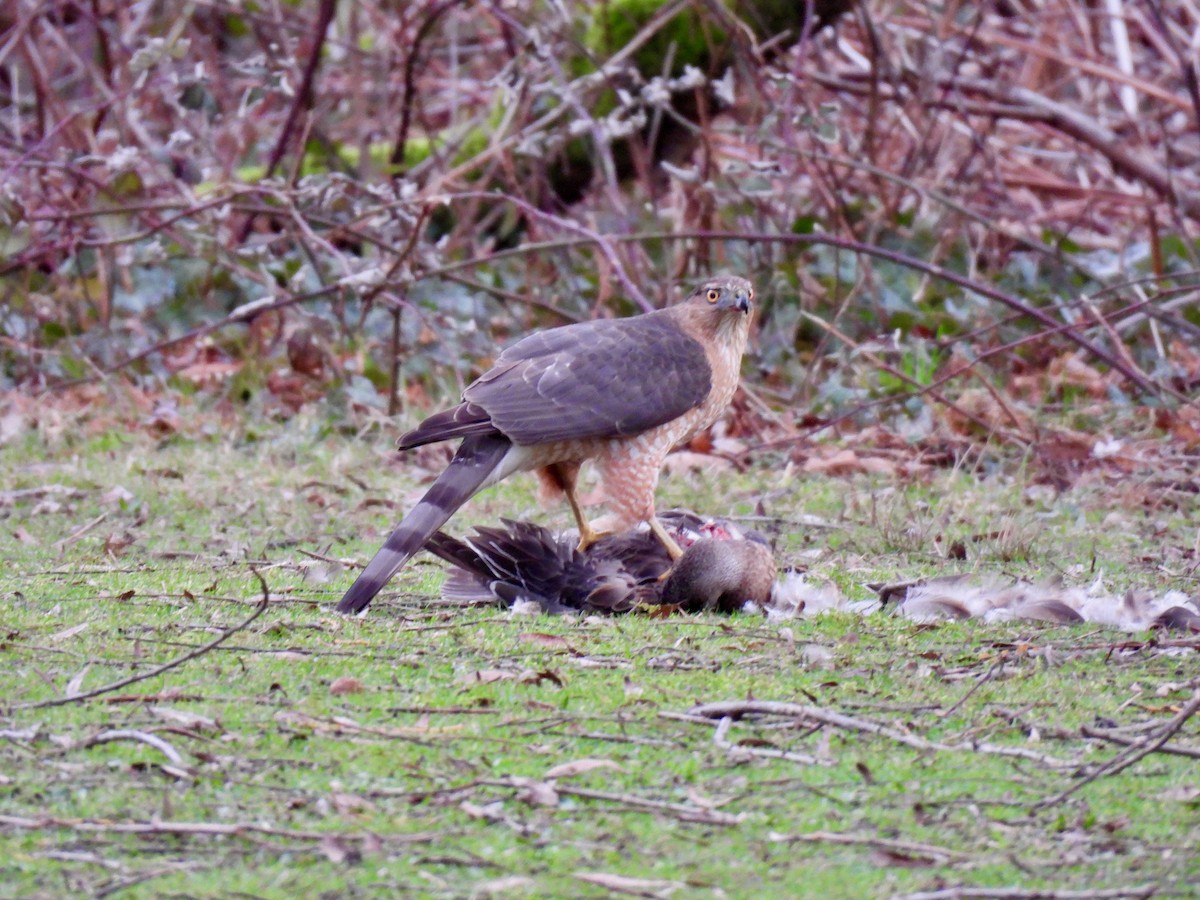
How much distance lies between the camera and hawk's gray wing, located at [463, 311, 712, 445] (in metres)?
4.43

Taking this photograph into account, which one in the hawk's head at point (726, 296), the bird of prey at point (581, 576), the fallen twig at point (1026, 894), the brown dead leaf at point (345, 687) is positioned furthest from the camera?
the hawk's head at point (726, 296)

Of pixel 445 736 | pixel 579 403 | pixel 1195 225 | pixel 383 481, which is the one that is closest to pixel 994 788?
pixel 445 736

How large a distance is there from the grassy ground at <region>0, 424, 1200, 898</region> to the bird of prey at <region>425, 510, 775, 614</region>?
4.0 inches

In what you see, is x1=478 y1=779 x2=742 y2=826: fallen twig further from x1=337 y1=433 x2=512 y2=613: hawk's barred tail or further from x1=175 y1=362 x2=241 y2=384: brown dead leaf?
x1=175 y1=362 x2=241 y2=384: brown dead leaf

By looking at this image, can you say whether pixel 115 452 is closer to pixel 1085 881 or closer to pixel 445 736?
pixel 445 736

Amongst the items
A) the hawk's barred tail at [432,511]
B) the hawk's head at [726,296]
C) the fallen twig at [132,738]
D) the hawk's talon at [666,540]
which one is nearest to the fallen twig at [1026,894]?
the fallen twig at [132,738]

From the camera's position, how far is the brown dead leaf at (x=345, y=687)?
3092mm

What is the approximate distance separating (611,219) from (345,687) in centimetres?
628

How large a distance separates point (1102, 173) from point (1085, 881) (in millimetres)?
8685

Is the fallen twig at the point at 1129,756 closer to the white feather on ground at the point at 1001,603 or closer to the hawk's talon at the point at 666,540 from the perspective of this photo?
the white feather on ground at the point at 1001,603

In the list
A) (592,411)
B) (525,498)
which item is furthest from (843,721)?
(525,498)

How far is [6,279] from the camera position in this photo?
7.97 m

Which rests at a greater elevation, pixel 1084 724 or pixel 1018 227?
pixel 1084 724

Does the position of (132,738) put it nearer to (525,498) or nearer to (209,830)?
(209,830)
